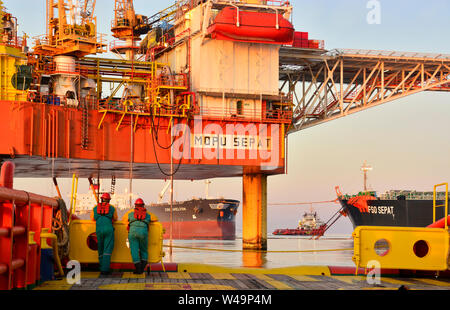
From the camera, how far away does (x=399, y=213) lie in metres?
57.0

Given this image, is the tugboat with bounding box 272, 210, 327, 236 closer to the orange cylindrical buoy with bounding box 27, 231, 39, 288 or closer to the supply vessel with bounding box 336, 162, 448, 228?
the supply vessel with bounding box 336, 162, 448, 228

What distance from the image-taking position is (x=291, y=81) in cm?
4281

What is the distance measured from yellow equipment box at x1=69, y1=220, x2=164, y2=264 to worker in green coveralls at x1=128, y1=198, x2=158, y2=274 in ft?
1.26

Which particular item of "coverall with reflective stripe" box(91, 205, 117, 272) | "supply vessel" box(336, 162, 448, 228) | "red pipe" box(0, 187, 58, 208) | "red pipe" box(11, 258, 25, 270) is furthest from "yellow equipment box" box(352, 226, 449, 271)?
"supply vessel" box(336, 162, 448, 228)

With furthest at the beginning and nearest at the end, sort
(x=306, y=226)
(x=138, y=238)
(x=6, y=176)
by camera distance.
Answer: (x=306, y=226) → (x=138, y=238) → (x=6, y=176)

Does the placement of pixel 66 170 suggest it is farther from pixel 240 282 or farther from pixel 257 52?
pixel 240 282

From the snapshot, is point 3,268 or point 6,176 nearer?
point 3,268

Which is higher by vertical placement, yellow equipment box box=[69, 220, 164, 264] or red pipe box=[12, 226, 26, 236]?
red pipe box=[12, 226, 26, 236]

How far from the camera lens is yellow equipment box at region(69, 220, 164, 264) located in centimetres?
1505

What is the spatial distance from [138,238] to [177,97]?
22.0 metres

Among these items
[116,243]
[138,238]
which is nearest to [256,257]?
[116,243]

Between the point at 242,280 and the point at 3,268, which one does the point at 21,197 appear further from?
the point at 242,280
